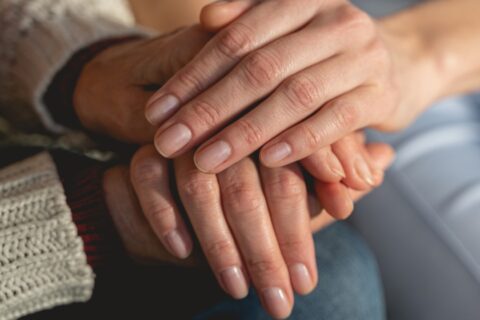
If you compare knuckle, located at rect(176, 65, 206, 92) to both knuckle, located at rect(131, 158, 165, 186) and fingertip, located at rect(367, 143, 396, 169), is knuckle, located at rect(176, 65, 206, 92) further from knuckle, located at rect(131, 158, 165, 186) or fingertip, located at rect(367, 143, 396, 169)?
fingertip, located at rect(367, 143, 396, 169)

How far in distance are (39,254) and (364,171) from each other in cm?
29

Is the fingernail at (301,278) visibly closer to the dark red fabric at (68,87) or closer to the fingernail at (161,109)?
the fingernail at (161,109)

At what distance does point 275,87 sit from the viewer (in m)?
0.53

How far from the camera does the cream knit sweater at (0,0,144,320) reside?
20.0 inches

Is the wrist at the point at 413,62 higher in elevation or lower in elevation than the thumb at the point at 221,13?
lower

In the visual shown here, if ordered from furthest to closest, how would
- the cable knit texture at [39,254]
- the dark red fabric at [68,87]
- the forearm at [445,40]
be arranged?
the forearm at [445,40] → the dark red fabric at [68,87] → the cable knit texture at [39,254]

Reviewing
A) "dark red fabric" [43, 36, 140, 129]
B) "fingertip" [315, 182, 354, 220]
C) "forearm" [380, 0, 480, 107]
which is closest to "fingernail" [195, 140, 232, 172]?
"fingertip" [315, 182, 354, 220]

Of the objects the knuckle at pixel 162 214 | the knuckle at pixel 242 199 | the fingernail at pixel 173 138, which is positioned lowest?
the knuckle at pixel 242 199

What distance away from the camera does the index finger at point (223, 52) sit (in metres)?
0.53

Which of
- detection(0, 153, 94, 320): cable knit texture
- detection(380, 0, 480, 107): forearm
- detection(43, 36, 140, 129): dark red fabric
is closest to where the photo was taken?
detection(0, 153, 94, 320): cable knit texture

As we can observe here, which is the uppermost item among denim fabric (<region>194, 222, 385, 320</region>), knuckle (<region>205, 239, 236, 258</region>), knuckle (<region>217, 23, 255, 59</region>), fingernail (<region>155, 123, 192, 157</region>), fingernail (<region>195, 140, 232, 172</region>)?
knuckle (<region>217, 23, 255, 59</region>)

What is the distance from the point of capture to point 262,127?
51cm

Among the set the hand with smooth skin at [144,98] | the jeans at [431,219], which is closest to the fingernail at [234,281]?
the hand with smooth skin at [144,98]

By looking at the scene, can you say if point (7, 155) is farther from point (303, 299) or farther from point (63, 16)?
point (303, 299)
